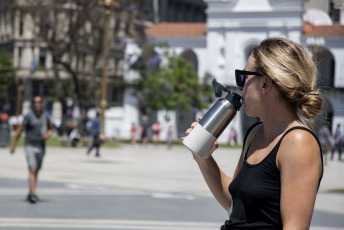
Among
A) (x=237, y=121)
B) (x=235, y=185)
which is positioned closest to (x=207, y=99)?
(x=237, y=121)

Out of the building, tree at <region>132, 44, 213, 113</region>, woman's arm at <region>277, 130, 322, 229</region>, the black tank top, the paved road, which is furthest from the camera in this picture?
the building

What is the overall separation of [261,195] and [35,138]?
400 inches


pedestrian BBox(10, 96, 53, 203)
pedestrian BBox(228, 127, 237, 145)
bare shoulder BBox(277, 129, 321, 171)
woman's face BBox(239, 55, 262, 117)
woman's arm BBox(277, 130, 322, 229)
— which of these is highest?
woman's face BBox(239, 55, 262, 117)

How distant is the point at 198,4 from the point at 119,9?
217ft

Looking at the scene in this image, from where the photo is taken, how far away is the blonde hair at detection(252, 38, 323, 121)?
279 centimetres

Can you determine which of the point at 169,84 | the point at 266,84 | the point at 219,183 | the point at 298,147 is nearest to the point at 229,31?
the point at 169,84

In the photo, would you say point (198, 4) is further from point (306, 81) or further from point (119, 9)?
point (306, 81)

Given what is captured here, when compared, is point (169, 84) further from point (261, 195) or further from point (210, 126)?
point (261, 195)

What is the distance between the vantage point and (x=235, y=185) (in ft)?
9.75

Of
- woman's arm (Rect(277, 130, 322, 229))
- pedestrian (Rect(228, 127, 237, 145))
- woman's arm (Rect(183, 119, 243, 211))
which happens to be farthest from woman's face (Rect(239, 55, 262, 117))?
pedestrian (Rect(228, 127, 237, 145))

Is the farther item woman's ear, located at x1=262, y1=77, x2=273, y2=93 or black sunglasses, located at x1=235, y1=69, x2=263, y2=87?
black sunglasses, located at x1=235, y1=69, x2=263, y2=87

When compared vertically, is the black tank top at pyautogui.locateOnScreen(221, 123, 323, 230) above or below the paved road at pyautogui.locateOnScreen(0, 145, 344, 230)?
above

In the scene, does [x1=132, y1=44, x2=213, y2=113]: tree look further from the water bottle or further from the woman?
the woman

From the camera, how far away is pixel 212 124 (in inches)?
118
